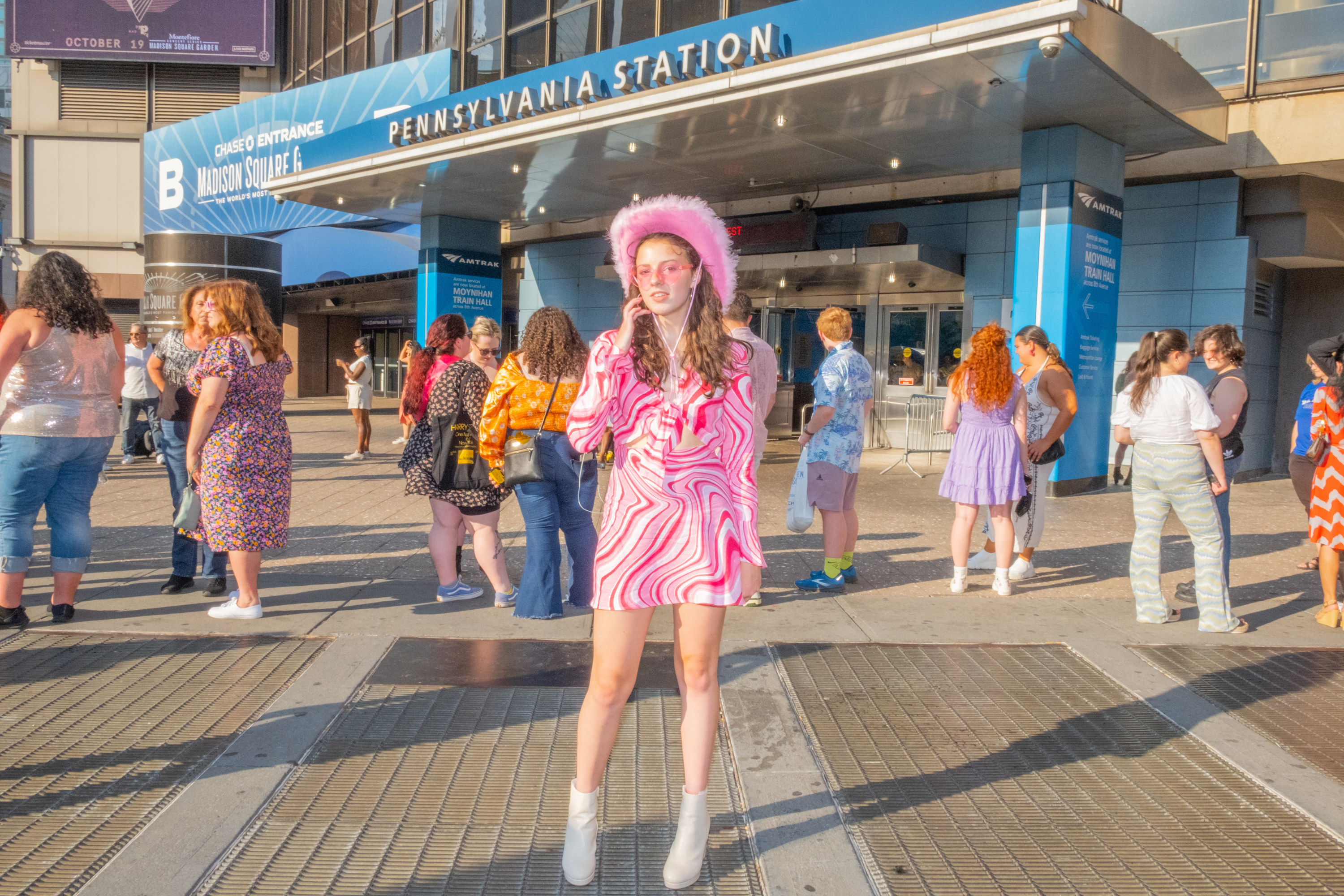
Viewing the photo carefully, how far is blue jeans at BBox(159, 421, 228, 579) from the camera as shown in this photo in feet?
19.2

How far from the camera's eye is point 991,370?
6.05 m

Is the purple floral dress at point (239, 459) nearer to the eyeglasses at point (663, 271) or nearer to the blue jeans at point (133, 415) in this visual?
the eyeglasses at point (663, 271)

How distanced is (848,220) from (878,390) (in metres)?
2.67

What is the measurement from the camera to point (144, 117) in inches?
1237

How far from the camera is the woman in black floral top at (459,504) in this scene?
18.5ft

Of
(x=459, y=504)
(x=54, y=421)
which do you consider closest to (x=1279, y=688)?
(x=459, y=504)

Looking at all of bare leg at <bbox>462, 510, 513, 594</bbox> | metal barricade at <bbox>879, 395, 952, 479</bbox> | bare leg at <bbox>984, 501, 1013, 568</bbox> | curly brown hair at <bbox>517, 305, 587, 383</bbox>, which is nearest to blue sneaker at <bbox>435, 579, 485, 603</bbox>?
bare leg at <bbox>462, 510, 513, 594</bbox>

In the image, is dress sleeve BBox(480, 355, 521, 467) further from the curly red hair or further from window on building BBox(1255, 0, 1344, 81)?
window on building BBox(1255, 0, 1344, 81)

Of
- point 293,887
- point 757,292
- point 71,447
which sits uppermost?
point 757,292

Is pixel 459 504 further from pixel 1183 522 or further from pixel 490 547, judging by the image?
pixel 1183 522

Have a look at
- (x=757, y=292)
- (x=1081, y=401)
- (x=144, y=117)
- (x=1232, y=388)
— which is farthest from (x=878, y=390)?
(x=144, y=117)

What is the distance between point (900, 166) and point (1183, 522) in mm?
9068

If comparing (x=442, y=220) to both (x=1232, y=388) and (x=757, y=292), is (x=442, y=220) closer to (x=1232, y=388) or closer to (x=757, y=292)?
(x=757, y=292)

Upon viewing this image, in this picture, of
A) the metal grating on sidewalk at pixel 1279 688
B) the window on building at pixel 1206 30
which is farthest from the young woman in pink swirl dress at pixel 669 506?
the window on building at pixel 1206 30
